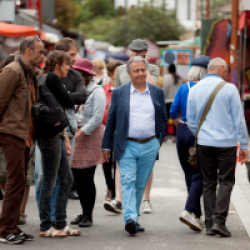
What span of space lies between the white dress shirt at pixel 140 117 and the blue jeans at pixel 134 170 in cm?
11

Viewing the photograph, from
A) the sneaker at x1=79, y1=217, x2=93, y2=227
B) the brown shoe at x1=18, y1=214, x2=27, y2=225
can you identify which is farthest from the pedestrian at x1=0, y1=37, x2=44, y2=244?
the sneaker at x1=79, y1=217, x2=93, y2=227

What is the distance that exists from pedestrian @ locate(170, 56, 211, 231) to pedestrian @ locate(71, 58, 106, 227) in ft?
2.95

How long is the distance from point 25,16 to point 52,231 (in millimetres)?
17923

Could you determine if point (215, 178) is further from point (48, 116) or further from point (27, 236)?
point (27, 236)

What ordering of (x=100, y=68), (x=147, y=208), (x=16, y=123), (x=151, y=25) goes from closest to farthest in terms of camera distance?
(x=16, y=123) < (x=147, y=208) < (x=100, y=68) < (x=151, y=25)

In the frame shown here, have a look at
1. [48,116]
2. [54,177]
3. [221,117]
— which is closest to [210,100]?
[221,117]

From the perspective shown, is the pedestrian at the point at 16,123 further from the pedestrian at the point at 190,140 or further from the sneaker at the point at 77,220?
the pedestrian at the point at 190,140

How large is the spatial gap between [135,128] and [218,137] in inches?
33.8

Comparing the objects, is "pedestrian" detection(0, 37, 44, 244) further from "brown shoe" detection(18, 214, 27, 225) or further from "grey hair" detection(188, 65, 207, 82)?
"grey hair" detection(188, 65, 207, 82)

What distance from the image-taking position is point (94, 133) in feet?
22.1

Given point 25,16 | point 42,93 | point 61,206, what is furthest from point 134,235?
point 25,16

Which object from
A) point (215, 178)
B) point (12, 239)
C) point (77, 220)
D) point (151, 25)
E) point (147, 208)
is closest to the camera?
point (12, 239)

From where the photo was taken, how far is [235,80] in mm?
12625

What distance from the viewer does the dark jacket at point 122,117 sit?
591cm
